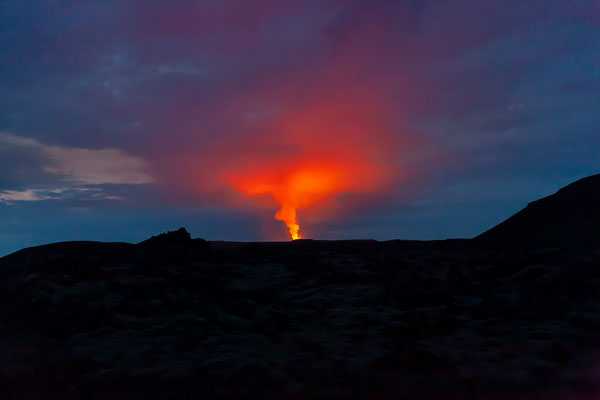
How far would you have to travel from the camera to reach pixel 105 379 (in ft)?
22.0

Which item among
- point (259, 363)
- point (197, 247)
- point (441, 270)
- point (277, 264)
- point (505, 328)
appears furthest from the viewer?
point (197, 247)

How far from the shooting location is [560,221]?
24.9m

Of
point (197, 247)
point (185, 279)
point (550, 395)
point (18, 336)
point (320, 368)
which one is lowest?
point (550, 395)

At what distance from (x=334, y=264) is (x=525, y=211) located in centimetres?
1837

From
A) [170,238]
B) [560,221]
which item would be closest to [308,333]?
[170,238]

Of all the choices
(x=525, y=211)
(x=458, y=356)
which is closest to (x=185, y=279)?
(x=458, y=356)

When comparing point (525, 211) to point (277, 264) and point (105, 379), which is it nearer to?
point (277, 264)

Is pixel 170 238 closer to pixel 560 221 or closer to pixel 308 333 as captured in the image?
pixel 308 333

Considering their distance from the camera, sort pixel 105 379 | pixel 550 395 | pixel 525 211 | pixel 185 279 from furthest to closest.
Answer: pixel 525 211, pixel 185 279, pixel 105 379, pixel 550 395

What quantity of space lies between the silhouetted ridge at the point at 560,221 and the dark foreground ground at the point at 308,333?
9.40m

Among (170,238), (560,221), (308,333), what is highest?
(170,238)

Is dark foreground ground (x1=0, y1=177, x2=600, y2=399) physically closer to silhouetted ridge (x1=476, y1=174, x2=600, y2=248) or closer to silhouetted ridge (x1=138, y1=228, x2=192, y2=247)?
silhouetted ridge (x1=476, y1=174, x2=600, y2=248)

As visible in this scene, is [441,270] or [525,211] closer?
[441,270]

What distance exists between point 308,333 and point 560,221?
21531 mm
